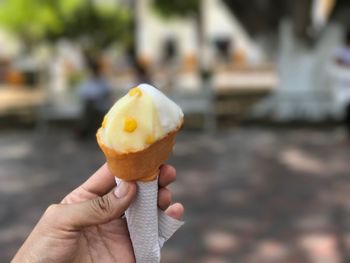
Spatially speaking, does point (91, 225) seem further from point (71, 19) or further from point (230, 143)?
point (71, 19)

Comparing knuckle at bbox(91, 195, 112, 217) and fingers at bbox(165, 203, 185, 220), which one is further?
fingers at bbox(165, 203, 185, 220)

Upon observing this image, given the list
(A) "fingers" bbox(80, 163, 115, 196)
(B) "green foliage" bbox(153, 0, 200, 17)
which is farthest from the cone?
(B) "green foliage" bbox(153, 0, 200, 17)

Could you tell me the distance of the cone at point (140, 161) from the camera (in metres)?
1.75

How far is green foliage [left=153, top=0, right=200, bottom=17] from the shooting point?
74.3ft

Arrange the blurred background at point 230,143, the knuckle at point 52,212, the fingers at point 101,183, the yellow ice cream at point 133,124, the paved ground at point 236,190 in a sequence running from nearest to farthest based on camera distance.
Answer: the yellow ice cream at point 133,124, the knuckle at point 52,212, the fingers at point 101,183, the paved ground at point 236,190, the blurred background at point 230,143

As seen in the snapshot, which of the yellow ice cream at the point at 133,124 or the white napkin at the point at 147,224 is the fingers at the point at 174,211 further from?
the yellow ice cream at the point at 133,124

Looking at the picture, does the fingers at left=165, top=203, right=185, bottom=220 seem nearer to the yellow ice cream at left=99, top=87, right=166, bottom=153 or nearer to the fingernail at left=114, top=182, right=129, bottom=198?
the fingernail at left=114, top=182, right=129, bottom=198

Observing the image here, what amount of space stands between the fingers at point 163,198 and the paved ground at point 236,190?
3.21 m

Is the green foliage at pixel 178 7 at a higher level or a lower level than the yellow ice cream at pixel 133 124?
lower

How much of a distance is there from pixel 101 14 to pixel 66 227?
19.6 meters

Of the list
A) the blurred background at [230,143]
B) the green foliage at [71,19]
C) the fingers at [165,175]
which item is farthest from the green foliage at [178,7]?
the fingers at [165,175]

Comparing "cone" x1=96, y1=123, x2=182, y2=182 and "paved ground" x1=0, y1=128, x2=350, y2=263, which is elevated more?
"cone" x1=96, y1=123, x2=182, y2=182

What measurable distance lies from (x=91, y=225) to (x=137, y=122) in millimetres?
355

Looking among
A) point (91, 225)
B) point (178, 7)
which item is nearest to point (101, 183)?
point (91, 225)
